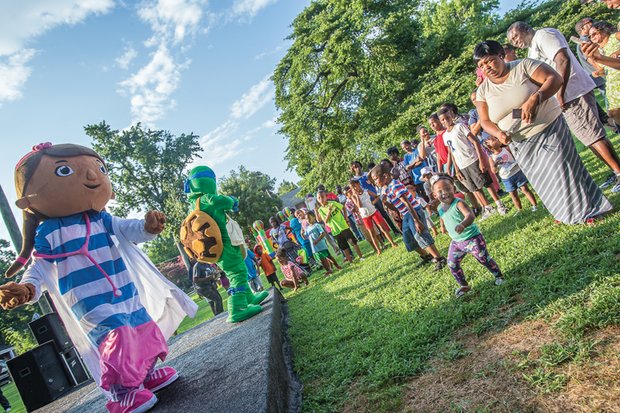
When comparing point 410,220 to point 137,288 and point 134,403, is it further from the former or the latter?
point 134,403

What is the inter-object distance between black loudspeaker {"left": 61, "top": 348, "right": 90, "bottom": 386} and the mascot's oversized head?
437cm

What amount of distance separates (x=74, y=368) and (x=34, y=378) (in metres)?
0.80

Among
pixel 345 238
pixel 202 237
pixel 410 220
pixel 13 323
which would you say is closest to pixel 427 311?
pixel 410 220

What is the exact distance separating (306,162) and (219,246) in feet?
71.4

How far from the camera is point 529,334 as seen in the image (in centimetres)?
228

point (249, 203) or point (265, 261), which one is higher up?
point (249, 203)

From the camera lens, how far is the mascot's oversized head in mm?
2828

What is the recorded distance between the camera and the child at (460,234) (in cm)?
332

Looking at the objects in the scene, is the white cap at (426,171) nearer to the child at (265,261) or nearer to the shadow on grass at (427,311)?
the shadow on grass at (427,311)

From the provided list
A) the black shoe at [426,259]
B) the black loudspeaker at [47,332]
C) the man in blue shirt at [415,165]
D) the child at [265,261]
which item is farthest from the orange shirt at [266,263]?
the black shoe at [426,259]

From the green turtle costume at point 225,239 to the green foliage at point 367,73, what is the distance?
14362 millimetres

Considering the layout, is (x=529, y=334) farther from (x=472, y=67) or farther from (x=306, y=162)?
(x=306, y=162)

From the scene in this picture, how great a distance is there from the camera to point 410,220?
5094 millimetres

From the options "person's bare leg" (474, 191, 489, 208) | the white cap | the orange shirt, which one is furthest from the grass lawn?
the orange shirt
